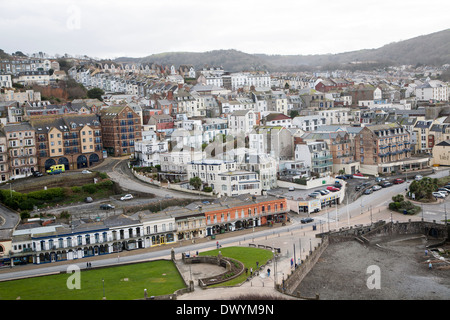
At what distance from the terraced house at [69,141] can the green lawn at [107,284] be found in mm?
24142

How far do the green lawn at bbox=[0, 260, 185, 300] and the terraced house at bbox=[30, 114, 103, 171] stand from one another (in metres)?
24.1

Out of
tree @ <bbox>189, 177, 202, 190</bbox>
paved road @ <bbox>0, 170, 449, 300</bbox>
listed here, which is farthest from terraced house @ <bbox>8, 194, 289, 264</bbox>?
tree @ <bbox>189, 177, 202, 190</bbox>

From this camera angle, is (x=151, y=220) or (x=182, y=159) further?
(x=182, y=159)

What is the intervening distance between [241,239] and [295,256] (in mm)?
5958

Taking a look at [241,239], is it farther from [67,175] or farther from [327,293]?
[67,175]

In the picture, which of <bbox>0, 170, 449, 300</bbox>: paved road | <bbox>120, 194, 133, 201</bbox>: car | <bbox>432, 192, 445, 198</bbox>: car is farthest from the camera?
<bbox>432, 192, 445, 198</bbox>: car

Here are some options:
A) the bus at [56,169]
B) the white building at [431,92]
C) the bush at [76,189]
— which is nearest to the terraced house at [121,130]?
the bus at [56,169]

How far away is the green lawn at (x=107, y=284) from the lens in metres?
27.5

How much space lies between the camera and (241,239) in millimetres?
38906

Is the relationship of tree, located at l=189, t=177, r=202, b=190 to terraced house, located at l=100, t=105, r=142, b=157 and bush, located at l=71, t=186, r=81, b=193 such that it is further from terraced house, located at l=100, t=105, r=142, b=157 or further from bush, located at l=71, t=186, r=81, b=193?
terraced house, located at l=100, t=105, r=142, b=157

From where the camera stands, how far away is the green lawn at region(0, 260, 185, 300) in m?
27.5

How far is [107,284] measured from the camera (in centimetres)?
2930

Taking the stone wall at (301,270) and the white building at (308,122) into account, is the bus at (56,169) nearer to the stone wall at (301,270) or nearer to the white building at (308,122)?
the stone wall at (301,270)
